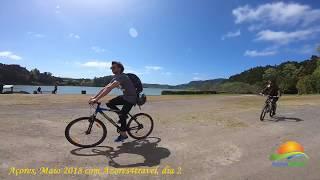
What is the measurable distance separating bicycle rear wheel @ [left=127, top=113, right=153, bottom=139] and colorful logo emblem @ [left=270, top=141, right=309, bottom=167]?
3.75 metres

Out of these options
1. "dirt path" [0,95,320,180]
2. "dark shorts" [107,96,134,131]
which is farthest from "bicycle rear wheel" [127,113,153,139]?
"dark shorts" [107,96,134,131]

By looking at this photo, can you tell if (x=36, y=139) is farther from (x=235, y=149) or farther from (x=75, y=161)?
(x=235, y=149)

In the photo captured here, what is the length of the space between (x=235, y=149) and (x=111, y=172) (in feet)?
12.4

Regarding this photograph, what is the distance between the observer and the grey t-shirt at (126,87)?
8852 millimetres

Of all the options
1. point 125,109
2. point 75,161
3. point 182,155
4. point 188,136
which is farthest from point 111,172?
point 188,136

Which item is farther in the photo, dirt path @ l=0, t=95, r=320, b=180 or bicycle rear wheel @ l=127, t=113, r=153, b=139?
bicycle rear wheel @ l=127, t=113, r=153, b=139

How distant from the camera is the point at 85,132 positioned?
8664mm

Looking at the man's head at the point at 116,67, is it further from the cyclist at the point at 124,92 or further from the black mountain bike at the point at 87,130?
the black mountain bike at the point at 87,130

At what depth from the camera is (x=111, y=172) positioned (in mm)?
6406

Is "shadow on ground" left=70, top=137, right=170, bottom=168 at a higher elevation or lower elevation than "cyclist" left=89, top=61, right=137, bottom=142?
lower

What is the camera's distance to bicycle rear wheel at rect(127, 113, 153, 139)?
9703 mm

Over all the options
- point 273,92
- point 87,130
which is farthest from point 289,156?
point 273,92

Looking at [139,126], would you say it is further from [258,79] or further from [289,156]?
[258,79]

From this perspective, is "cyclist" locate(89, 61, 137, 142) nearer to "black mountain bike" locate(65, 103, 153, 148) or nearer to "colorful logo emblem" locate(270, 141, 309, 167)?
"black mountain bike" locate(65, 103, 153, 148)
